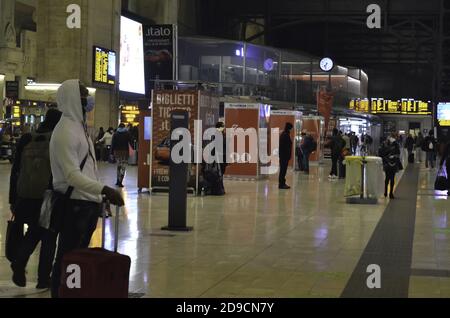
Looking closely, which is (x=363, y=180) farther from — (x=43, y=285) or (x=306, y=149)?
(x=306, y=149)

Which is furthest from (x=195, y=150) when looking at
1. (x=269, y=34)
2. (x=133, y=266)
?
(x=269, y=34)

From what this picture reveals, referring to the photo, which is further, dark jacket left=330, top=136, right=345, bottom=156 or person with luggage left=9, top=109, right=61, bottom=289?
dark jacket left=330, top=136, right=345, bottom=156

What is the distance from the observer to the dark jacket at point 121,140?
55.3ft

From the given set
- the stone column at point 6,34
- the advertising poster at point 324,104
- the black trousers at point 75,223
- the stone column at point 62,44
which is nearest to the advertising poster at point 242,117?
the stone column at point 62,44

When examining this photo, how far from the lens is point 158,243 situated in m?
9.28

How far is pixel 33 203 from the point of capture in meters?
6.46

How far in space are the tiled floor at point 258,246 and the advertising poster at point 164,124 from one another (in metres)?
0.65

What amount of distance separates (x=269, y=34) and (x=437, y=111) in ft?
56.4

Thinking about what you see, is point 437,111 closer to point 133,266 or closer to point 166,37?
point 166,37

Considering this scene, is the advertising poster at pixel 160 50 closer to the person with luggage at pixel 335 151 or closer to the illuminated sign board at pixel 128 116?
the person with luggage at pixel 335 151

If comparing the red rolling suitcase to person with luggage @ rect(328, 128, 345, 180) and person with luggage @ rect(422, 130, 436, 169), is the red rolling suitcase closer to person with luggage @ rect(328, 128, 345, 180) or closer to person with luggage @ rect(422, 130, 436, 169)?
person with luggage @ rect(328, 128, 345, 180)

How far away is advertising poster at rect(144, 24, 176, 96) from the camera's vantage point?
2083cm

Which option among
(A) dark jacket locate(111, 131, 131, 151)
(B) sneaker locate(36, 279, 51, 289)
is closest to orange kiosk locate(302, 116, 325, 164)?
(A) dark jacket locate(111, 131, 131, 151)
